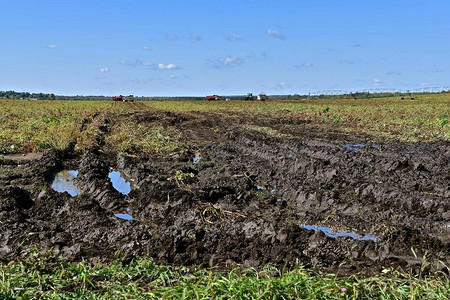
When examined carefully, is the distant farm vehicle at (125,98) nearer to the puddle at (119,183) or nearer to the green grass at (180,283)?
the puddle at (119,183)

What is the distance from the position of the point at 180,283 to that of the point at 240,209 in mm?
3631

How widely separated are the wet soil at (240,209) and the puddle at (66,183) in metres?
0.18

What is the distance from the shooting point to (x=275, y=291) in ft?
13.8

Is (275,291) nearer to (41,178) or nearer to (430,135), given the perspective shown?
(41,178)

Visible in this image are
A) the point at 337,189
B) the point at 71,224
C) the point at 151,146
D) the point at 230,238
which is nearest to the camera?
the point at 230,238

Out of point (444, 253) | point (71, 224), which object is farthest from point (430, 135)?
point (71, 224)

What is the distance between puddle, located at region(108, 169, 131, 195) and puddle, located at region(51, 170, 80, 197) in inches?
36.1

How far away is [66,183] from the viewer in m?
11.4

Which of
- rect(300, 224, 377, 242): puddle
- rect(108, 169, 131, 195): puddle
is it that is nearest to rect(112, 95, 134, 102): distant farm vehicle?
rect(108, 169, 131, 195): puddle

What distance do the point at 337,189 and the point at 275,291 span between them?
5424 millimetres

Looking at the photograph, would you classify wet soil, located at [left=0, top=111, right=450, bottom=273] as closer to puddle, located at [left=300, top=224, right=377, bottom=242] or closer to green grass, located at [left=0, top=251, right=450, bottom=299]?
puddle, located at [left=300, top=224, right=377, bottom=242]

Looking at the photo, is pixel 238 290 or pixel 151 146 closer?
pixel 238 290

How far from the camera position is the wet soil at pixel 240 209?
588 centimetres

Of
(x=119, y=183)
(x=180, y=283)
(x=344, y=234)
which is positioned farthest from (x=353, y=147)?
(x=180, y=283)
